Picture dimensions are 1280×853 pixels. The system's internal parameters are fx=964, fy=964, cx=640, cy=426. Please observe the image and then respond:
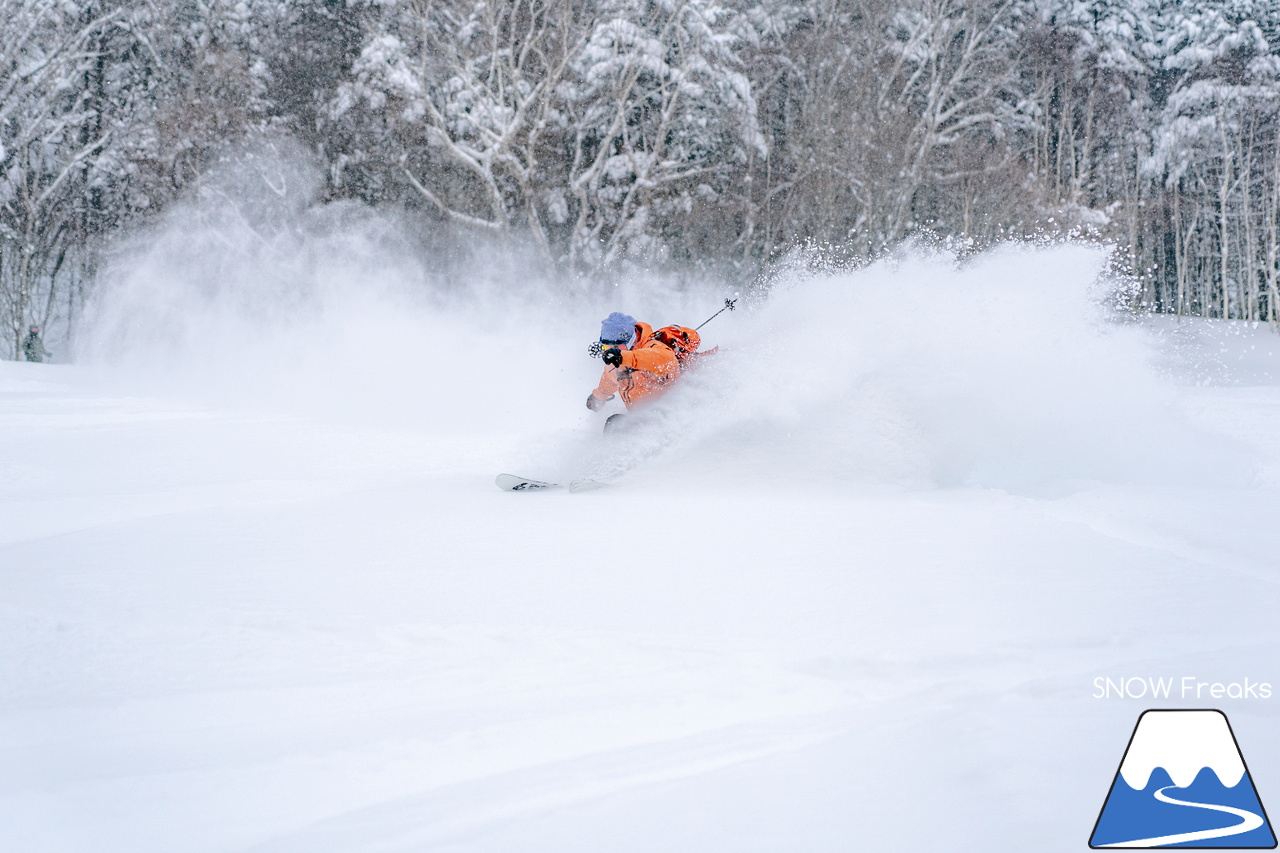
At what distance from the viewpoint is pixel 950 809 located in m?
2.12

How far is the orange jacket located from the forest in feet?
48.7

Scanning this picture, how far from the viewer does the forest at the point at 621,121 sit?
21.8 metres

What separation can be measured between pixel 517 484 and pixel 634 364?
A: 131 cm

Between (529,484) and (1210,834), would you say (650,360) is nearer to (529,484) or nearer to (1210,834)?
(529,484)

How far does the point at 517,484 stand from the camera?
6.32 meters

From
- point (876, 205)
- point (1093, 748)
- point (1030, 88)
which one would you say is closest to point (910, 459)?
point (1093, 748)

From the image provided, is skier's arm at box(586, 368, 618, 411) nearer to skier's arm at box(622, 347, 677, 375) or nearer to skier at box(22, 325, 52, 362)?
skier's arm at box(622, 347, 677, 375)

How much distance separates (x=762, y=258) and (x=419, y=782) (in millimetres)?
21716

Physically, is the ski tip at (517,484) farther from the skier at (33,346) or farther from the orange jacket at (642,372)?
the skier at (33,346)

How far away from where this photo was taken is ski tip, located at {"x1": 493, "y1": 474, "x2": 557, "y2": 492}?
249 inches

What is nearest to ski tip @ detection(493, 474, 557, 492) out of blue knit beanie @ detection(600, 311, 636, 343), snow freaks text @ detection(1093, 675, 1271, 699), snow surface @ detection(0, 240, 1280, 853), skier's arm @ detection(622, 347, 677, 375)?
snow surface @ detection(0, 240, 1280, 853)

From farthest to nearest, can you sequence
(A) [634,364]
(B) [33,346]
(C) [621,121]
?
(B) [33,346], (C) [621,121], (A) [634,364]

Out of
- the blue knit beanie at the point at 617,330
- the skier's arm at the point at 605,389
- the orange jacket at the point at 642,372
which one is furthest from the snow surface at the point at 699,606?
the blue knit beanie at the point at 617,330

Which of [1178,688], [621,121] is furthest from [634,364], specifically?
[621,121]
